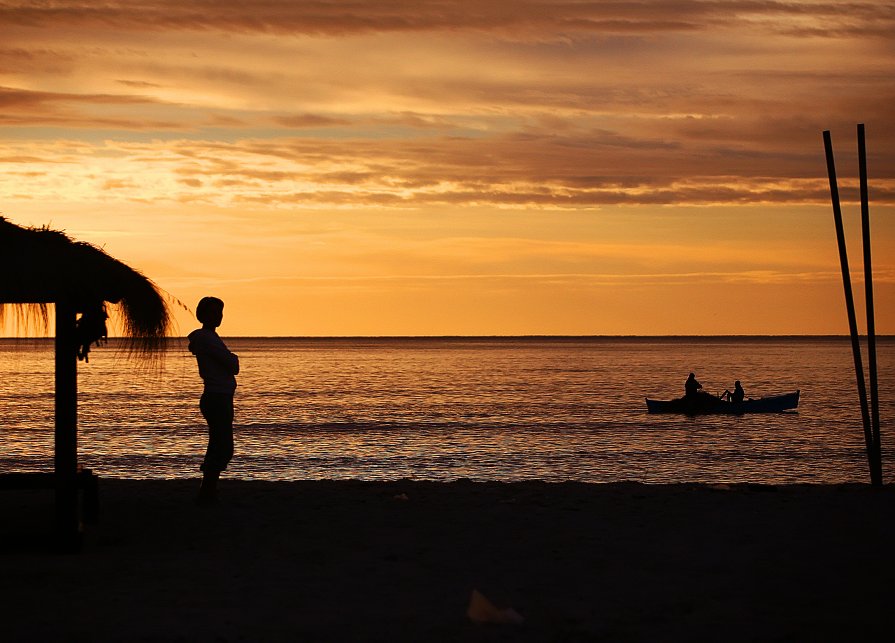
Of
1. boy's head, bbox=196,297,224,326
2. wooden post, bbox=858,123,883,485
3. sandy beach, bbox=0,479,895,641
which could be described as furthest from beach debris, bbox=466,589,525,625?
wooden post, bbox=858,123,883,485

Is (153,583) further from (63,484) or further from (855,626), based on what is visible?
(855,626)

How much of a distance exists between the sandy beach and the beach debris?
2 cm

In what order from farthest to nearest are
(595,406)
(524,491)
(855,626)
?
(595,406) < (524,491) < (855,626)

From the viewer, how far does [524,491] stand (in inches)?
508

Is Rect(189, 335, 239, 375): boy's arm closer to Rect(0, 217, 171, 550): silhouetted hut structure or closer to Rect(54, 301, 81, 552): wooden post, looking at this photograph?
Rect(0, 217, 171, 550): silhouetted hut structure

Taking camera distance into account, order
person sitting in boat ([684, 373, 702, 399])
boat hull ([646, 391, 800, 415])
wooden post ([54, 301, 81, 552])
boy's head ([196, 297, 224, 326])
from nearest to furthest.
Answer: wooden post ([54, 301, 81, 552]) → boy's head ([196, 297, 224, 326]) → person sitting in boat ([684, 373, 702, 399]) → boat hull ([646, 391, 800, 415])

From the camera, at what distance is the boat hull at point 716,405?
4844cm

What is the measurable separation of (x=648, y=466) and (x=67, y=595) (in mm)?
22637

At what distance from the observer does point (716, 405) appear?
161 ft

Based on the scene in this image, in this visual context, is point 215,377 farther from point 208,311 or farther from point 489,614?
point 489,614

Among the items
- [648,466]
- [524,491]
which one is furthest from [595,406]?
[524,491]

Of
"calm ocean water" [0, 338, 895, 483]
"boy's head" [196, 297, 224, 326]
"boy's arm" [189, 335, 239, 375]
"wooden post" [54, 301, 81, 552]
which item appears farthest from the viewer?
"calm ocean water" [0, 338, 895, 483]

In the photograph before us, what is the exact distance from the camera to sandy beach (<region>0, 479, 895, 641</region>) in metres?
6.70

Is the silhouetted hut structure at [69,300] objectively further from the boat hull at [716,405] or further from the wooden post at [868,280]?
the boat hull at [716,405]
